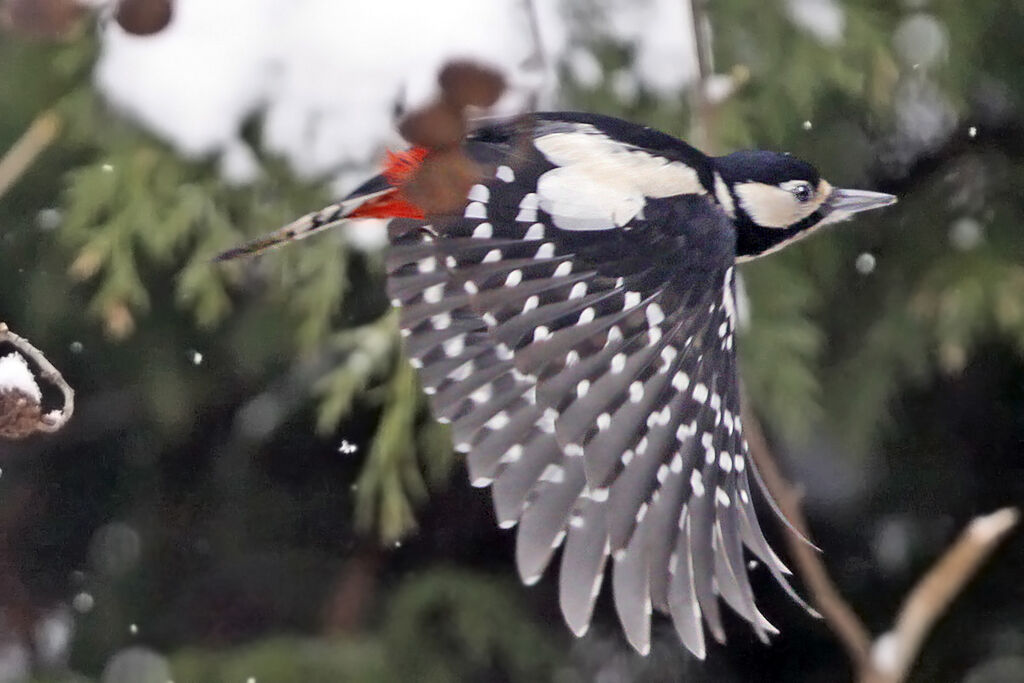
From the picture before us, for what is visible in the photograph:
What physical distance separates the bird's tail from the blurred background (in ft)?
0.18

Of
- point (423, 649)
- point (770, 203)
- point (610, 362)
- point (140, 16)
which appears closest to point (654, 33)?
point (770, 203)

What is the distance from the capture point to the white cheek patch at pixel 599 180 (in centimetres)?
76

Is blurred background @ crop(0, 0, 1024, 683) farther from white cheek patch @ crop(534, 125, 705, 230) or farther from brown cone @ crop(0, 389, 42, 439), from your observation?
brown cone @ crop(0, 389, 42, 439)

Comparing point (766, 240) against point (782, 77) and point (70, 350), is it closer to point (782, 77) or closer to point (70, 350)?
point (782, 77)

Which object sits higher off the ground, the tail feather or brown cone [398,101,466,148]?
brown cone [398,101,466,148]

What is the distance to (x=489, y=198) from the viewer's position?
75cm

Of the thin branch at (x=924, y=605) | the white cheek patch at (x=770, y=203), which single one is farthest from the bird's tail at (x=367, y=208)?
the thin branch at (x=924, y=605)

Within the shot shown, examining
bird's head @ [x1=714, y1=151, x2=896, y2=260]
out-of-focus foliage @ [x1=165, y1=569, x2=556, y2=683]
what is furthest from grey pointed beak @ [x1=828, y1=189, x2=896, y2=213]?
out-of-focus foliage @ [x1=165, y1=569, x2=556, y2=683]

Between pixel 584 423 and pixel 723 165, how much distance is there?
21cm

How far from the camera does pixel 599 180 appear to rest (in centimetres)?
77

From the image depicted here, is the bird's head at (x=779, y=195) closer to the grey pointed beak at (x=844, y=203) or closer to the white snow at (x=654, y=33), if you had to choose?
the grey pointed beak at (x=844, y=203)

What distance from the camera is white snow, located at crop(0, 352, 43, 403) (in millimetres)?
643

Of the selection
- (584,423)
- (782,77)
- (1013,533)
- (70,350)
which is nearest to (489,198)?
(584,423)

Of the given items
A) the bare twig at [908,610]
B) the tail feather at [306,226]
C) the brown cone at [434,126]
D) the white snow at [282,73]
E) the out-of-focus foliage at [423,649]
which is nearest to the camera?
the brown cone at [434,126]
